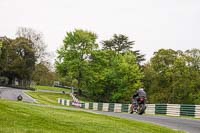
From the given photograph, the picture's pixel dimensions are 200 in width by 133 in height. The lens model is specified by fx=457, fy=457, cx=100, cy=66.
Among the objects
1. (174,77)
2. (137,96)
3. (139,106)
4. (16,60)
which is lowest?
(139,106)

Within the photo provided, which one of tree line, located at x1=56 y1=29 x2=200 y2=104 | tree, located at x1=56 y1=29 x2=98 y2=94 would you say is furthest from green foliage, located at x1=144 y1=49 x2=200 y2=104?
tree, located at x1=56 y1=29 x2=98 y2=94

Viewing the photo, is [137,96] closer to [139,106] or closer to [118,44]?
[139,106]

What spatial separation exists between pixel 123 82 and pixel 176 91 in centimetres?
1118

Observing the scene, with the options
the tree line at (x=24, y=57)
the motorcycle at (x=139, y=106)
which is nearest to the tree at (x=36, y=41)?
the tree line at (x=24, y=57)

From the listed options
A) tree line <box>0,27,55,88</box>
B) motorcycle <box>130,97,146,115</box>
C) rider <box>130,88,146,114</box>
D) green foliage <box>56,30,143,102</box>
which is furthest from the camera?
tree line <box>0,27,55,88</box>

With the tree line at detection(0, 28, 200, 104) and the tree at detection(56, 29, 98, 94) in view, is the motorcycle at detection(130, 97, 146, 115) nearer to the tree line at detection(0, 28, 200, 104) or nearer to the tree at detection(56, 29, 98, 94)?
the tree line at detection(0, 28, 200, 104)

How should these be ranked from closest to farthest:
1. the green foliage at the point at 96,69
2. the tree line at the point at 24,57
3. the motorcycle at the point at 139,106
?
the motorcycle at the point at 139,106
the green foliage at the point at 96,69
the tree line at the point at 24,57

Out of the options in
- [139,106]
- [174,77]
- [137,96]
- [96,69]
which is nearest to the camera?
[137,96]

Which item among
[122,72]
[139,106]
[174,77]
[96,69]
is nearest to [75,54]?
[96,69]

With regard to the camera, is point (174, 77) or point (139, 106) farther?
point (174, 77)

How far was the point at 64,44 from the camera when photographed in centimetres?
9850

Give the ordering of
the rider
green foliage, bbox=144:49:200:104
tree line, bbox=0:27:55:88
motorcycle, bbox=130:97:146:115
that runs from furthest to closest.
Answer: tree line, bbox=0:27:55:88 < green foliage, bbox=144:49:200:104 < motorcycle, bbox=130:97:146:115 < the rider

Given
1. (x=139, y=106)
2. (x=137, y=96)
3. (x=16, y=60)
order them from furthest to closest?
(x=16, y=60) → (x=139, y=106) → (x=137, y=96)

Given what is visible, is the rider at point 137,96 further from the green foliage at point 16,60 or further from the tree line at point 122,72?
the green foliage at point 16,60
